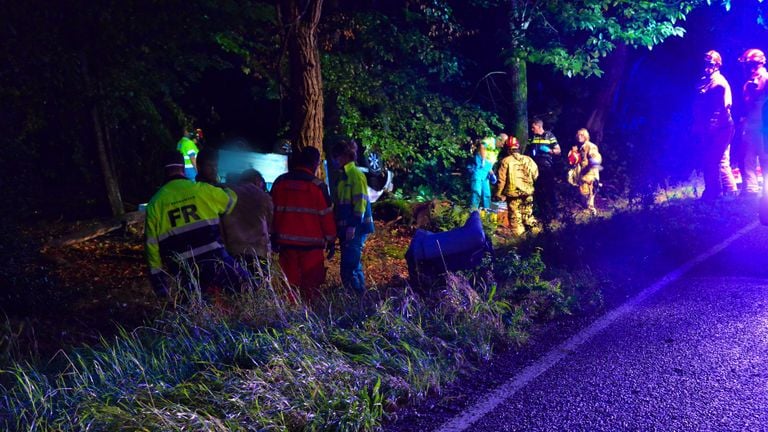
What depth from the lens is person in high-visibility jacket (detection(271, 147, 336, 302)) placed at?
6789 millimetres

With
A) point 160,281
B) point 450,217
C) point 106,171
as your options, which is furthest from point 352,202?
point 106,171

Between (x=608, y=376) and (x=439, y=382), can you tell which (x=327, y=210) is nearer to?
(x=439, y=382)

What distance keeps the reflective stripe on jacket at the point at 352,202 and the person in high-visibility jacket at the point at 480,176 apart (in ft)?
22.1

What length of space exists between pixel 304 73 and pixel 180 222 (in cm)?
403

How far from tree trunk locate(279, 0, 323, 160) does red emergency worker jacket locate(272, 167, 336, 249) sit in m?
2.75

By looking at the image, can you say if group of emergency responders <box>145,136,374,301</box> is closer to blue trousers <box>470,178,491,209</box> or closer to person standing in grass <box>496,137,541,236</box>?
person standing in grass <box>496,137,541,236</box>

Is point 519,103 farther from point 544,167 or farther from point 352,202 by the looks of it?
point 352,202

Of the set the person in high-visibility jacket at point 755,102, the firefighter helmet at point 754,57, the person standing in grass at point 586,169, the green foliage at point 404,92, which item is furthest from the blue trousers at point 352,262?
the person standing in grass at point 586,169

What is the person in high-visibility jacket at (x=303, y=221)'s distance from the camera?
679 centimetres

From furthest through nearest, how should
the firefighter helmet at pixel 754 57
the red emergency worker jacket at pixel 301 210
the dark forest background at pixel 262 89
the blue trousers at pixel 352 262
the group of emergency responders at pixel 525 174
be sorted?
1. the group of emergency responders at pixel 525 174
2. the firefighter helmet at pixel 754 57
3. the dark forest background at pixel 262 89
4. the blue trousers at pixel 352 262
5. the red emergency worker jacket at pixel 301 210

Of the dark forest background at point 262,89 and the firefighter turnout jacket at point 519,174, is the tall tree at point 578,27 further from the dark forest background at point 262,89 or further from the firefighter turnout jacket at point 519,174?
the firefighter turnout jacket at point 519,174

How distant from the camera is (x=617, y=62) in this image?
20422mm

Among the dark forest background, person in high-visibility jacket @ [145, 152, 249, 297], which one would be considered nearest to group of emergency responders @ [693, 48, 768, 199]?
the dark forest background

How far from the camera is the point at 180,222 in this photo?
5996 millimetres
